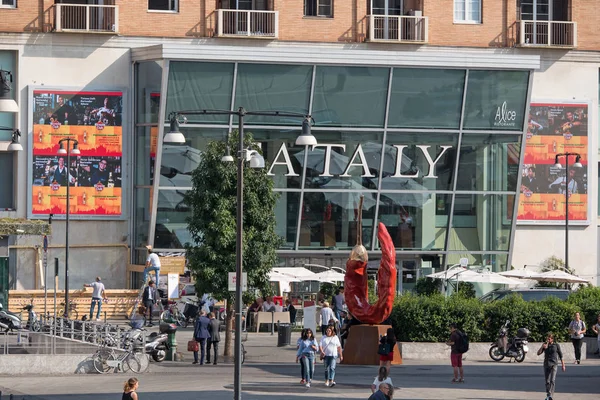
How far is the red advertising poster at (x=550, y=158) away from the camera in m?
61.1

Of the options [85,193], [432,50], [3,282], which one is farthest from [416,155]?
[3,282]

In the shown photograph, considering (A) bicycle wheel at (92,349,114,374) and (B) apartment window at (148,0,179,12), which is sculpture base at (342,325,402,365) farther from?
(B) apartment window at (148,0,179,12)

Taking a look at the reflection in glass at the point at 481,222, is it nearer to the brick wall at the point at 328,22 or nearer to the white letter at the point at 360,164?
the white letter at the point at 360,164

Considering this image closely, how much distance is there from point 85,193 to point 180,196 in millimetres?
4115

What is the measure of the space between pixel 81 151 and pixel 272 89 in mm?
8369

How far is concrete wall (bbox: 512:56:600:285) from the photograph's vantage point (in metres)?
61.2

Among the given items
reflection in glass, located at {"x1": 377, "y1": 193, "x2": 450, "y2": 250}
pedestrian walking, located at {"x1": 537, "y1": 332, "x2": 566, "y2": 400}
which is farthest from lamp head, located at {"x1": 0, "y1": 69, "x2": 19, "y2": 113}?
reflection in glass, located at {"x1": 377, "y1": 193, "x2": 450, "y2": 250}

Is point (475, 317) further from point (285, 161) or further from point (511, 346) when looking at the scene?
point (285, 161)

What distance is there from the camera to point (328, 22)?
59.1 m

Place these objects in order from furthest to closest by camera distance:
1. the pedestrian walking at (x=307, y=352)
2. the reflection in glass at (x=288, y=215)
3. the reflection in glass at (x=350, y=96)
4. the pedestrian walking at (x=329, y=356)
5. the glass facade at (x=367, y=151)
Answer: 1. the reflection in glass at (x=288, y=215)
2. the reflection in glass at (x=350, y=96)
3. the glass facade at (x=367, y=151)
4. the pedestrian walking at (x=329, y=356)
5. the pedestrian walking at (x=307, y=352)

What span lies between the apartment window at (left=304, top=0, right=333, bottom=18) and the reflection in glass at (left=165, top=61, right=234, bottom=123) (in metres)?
6.21

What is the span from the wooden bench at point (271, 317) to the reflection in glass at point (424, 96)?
12127 millimetres

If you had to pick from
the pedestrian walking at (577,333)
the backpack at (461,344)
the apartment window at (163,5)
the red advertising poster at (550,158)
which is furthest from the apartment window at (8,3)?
the backpack at (461,344)

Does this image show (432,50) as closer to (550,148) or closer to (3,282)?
(550,148)
